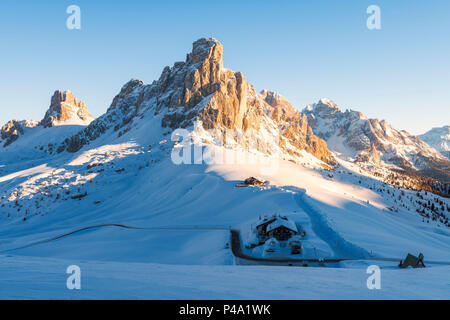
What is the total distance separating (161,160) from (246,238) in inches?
2339

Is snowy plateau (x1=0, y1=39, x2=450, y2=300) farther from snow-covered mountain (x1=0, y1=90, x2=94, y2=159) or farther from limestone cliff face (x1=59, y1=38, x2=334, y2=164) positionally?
snow-covered mountain (x1=0, y1=90, x2=94, y2=159)

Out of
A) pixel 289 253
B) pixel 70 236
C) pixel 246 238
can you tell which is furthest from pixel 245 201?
pixel 70 236

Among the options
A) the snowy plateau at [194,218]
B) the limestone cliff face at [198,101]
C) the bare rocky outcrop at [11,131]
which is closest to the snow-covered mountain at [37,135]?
the bare rocky outcrop at [11,131]

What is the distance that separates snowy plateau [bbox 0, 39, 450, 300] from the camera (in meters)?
8.70

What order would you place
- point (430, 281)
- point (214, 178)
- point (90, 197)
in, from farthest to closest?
point (90, 197) < point (214, 178) < point (430, 281)

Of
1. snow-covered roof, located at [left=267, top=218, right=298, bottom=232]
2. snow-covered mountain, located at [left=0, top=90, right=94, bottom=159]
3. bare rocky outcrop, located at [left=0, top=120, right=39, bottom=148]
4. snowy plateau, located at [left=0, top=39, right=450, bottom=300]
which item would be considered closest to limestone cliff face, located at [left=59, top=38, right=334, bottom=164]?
snowy plateau, located at [left=0, top=39, right=450, bottom=300]

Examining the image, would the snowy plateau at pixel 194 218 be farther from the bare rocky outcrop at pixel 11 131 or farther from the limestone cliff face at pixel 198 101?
the bare rocky outcrop at pixel 11 131

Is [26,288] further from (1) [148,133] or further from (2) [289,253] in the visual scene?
(1) [148,133]

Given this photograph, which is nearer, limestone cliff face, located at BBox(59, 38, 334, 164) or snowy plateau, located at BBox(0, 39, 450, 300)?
snowy plateau, located at BBox(0, 39, 450, 300)

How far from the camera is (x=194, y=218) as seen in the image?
45.1 metres

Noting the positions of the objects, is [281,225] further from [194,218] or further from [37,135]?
[37,135]

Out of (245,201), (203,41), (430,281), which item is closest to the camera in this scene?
(430,281)

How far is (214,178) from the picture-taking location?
6228 centimetres

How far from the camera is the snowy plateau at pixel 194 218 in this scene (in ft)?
28.6
